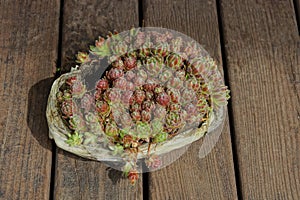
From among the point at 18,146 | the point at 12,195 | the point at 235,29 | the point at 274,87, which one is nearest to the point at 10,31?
the point at 18,146

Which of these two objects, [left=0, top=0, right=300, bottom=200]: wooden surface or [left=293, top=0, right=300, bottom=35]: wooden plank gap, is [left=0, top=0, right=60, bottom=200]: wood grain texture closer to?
[left=0, top=0, right=300, bottom=200]: wooden surface

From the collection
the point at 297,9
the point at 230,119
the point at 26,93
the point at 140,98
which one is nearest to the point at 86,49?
the point at 26,93

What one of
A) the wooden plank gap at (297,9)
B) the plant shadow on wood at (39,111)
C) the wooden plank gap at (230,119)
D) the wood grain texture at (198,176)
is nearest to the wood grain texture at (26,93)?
the plant shadow on wood at (39,111)

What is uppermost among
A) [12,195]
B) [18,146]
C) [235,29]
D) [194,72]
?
[235,29]

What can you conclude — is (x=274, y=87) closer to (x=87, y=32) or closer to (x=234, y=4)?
(x=234, y=4)

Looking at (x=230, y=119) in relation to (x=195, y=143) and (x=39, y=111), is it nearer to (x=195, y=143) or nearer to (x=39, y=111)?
(x=195, y=143)

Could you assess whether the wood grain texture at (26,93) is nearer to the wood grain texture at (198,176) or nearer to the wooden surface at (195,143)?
the wooden surface at (195,143)
